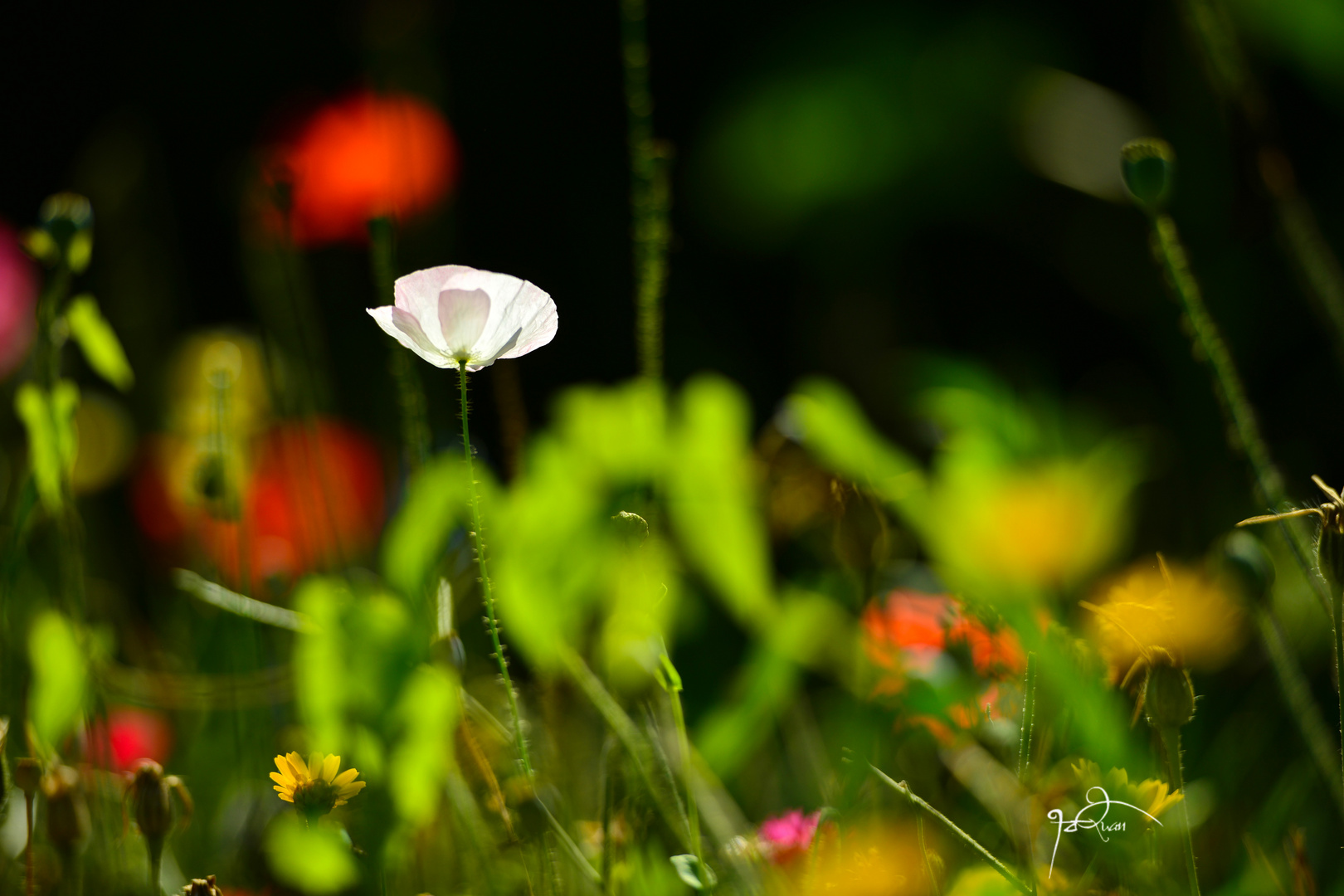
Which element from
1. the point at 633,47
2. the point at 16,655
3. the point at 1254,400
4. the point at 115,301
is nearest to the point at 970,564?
the point at 633,47

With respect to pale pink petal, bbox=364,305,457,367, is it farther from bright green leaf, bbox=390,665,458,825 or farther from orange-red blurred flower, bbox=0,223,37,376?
orange-red blurred flower, bbox=0,223,37,376

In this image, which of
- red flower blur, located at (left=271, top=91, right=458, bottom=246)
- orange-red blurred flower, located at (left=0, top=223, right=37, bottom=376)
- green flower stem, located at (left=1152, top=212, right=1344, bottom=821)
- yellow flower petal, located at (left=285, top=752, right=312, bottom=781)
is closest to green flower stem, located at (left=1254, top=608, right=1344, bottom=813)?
green flower stem, located at (left=1152, top=212, right=1344, bottom=821)

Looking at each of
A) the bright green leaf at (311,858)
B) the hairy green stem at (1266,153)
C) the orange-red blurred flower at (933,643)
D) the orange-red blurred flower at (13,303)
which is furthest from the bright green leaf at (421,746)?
the orange-red blurred flower at (13,303)

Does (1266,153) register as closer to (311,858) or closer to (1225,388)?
(1225,388)

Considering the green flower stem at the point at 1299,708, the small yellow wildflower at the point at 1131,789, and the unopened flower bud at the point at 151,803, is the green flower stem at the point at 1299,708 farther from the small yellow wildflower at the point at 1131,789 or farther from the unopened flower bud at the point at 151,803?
the unopened flower bud at the point at 151,803

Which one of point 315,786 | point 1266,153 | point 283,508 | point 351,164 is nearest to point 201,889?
point 315,786

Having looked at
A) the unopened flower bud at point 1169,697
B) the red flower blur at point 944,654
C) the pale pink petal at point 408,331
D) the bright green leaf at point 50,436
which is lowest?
the red flower blur at point 944,654
